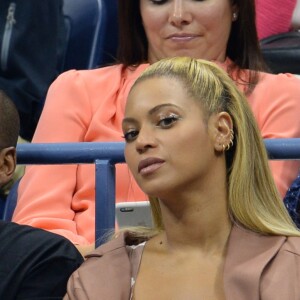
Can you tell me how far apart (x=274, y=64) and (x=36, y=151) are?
136cm

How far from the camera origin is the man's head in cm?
269

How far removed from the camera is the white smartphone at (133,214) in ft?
9.05

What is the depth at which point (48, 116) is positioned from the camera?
3.23 meters

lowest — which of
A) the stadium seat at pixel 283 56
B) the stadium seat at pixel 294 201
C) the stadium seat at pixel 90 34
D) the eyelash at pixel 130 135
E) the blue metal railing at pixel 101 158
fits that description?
the stadium seat at pixel 90 34

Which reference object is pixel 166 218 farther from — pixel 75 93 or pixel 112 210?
pixel 75 93

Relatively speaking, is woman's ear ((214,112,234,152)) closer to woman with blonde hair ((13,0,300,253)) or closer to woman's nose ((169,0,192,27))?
woman with blonde hair ((13,0,300,253))

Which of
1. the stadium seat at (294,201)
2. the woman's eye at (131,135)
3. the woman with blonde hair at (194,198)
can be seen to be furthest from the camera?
the stadium seat at (294,201)

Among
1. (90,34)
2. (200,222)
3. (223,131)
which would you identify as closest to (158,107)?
(223,131)

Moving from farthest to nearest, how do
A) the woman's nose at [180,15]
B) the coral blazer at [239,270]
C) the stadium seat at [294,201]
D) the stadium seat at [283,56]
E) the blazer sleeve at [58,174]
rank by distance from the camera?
1. the stadium seat at [283,56]
2. the woman's nose at [180,15]
3. the blazer sleeve at [58,174]
4. the stadium seat at [294,201]
5. the coral blazer at [239,270]

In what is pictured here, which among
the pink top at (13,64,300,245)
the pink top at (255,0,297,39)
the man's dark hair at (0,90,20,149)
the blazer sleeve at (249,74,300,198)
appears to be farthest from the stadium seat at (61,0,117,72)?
the man's dark hair at (0,90,20,149)

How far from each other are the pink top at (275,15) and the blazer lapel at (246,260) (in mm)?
1760

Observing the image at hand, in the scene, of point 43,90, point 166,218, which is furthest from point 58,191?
point 43,90

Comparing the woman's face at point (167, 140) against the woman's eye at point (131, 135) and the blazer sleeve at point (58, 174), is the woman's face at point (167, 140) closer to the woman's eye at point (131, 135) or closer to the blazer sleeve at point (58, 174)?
the woman's eye at point (131, 135)

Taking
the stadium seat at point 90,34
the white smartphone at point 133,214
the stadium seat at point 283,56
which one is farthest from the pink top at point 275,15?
the white smartphone at point 133,214
